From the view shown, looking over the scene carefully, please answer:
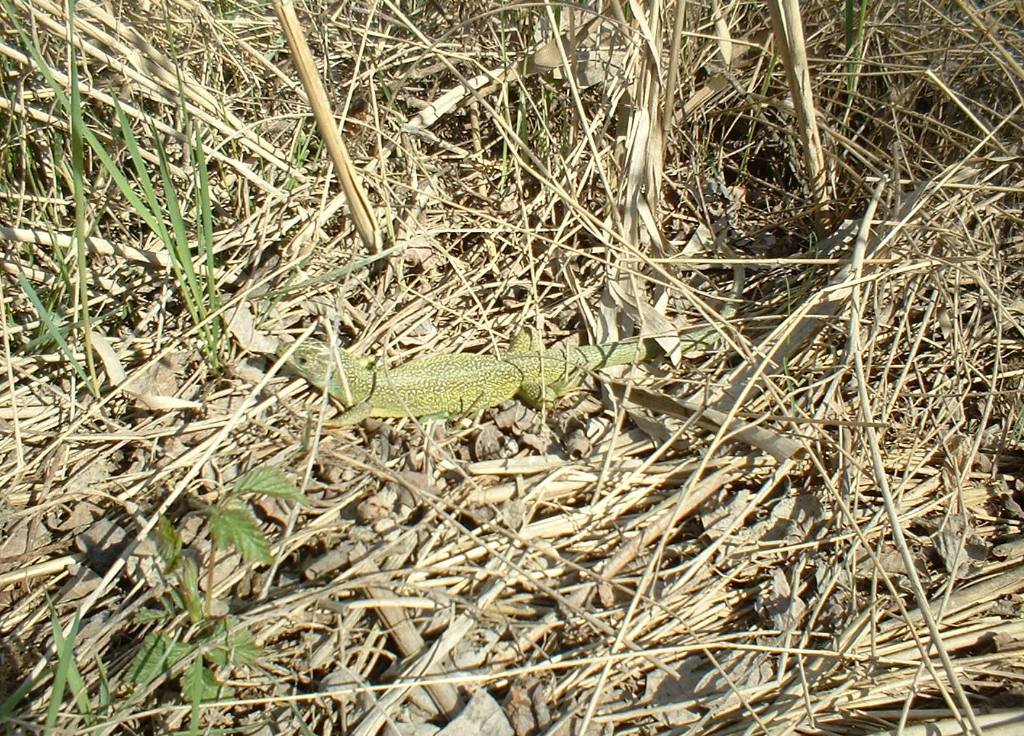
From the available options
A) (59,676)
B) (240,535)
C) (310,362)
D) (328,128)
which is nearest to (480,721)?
(240,535)

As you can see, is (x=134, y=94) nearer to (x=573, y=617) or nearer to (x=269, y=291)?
(x=269, y=291)

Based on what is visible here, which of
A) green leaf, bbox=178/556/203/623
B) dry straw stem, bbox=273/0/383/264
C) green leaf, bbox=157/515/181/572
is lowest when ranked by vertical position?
green leaf, bbox=178/556/203/623

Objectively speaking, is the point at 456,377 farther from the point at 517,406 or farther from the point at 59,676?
the point at 59,676

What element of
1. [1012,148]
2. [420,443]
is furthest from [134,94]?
[1012,148]

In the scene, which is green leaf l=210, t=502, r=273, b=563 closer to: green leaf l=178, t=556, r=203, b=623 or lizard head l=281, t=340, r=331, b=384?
green leaf l=178, t=556, r=203, b=623

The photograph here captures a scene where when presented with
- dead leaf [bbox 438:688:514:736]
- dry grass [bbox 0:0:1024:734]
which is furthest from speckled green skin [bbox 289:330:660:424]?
dead leaf [bbox 438:688:514:736]
